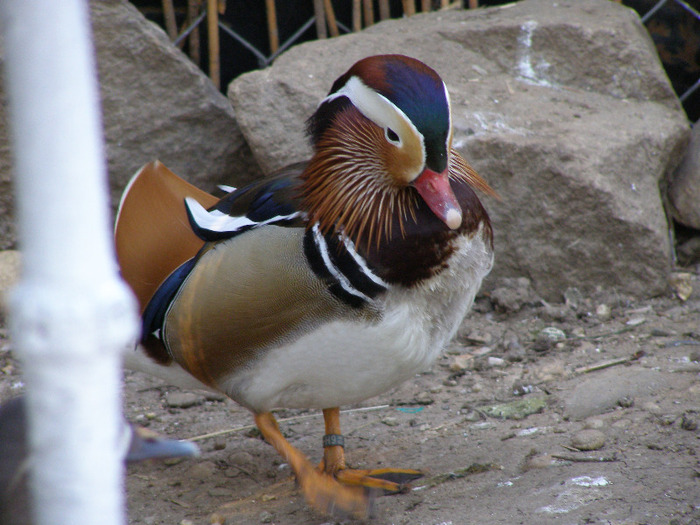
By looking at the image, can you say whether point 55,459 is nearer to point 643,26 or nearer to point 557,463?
point 557,463

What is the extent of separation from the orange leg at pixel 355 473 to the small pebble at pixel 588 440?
1.53ft

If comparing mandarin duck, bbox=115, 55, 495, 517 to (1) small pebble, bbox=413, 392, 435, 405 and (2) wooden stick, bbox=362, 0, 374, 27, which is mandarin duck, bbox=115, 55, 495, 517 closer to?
(1) small pebble, bbox=413, 392, 435, 405

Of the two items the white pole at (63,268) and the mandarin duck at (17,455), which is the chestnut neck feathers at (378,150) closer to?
the mandarin duck at (17,455)

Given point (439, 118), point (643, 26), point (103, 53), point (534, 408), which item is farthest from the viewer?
point (643, 26)

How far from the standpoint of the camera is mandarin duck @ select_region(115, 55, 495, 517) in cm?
196

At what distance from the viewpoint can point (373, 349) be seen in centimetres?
201

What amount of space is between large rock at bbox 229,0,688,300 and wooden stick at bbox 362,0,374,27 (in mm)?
257

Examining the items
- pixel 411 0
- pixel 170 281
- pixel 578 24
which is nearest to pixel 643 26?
pixel 578 24

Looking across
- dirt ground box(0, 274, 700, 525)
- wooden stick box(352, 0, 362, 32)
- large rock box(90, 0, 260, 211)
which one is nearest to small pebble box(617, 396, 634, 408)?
dirt ground box(0, 274, 700, 525)

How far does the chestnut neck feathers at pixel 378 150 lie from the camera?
6.17 ft

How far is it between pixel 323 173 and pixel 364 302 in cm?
42

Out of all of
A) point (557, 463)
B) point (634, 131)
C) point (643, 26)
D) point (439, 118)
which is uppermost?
point (439, 118)

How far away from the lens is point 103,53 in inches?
140

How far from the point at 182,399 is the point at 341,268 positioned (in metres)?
1.37
